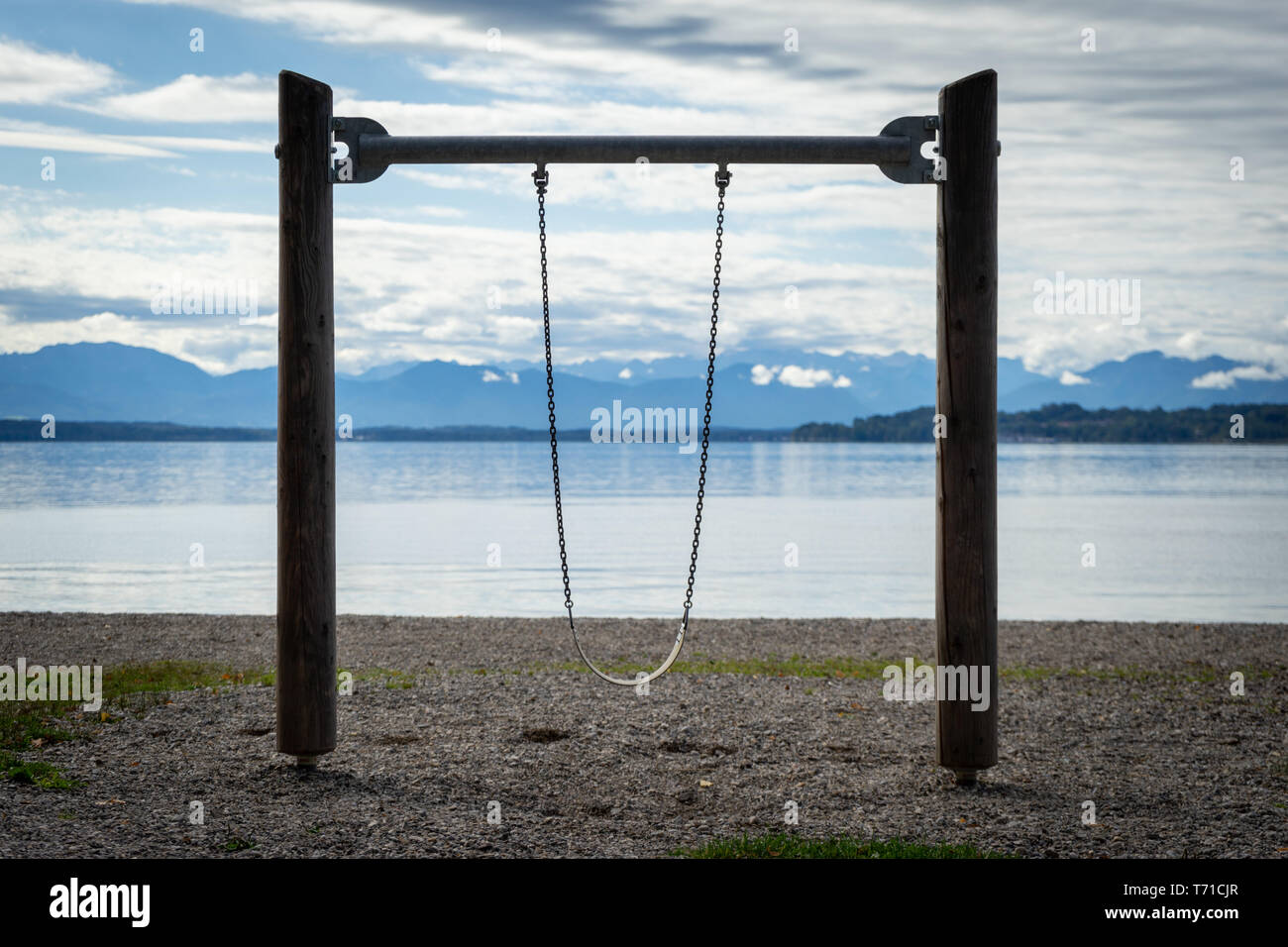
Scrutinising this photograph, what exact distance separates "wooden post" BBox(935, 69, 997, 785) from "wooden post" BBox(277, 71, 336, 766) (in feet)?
11.0

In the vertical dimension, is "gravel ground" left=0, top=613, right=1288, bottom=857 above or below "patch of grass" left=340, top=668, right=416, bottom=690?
below

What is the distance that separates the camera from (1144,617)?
1572 cm

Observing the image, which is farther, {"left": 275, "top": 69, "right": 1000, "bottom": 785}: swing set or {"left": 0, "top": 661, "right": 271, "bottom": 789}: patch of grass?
{"left": 0, "top": 661, "right": 271, "bottom": 789}: patch of grass

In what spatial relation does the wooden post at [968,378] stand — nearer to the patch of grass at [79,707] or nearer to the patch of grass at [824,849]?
the patch of grass at [824,849]

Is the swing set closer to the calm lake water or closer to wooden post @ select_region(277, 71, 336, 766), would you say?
wooden post @ select_region(277, 71, 336, 766)

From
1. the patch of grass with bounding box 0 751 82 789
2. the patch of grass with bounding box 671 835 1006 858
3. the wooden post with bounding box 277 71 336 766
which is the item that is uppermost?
the wooden post with bounding box 277 71 336 766

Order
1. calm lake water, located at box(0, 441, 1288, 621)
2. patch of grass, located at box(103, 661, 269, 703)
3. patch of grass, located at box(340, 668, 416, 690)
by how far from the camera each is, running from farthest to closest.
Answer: calm lake water, located at box(0, 441, 1288, 621), patch of grass, located at box(340, 668, 416, 690), patch of grass, located at box(103, 661, 269, 703)

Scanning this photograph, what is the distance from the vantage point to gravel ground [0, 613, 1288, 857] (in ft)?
18.1

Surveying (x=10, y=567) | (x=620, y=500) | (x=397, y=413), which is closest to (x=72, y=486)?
(x=620, y=500)

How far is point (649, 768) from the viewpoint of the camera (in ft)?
22.5

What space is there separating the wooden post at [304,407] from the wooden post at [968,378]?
3.34m

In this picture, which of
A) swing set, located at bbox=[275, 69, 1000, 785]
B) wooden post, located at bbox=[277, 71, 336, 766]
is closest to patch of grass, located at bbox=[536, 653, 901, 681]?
swing set, located at bbox=[275, 69, 1000, 785]
